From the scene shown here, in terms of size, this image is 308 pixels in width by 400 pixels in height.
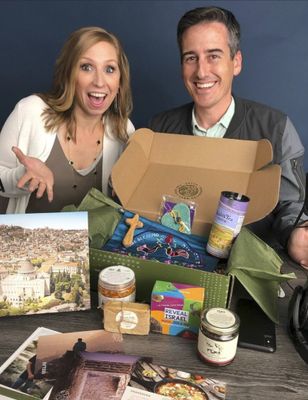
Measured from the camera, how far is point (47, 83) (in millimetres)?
2037

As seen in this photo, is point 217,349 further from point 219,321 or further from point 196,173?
point 196,173

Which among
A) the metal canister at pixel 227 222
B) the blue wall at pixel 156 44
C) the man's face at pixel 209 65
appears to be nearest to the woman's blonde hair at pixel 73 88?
the man's face at pixel 209 65

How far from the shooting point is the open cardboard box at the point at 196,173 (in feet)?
3.45

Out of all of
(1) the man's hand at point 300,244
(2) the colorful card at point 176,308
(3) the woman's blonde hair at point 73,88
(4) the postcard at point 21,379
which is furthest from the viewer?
(3) the woman's blonde hair at point 73,88

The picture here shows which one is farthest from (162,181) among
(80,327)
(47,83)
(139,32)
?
(47,83)

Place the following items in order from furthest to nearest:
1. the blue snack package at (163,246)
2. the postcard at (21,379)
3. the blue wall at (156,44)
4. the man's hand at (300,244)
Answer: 1. the blue wall at (156,44)
2. the man's hand at (300,244)
3. the blue snack package at (163,246)
4. the postcard at (21,379)

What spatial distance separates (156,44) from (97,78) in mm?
623

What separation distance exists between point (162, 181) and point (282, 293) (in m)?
0.47

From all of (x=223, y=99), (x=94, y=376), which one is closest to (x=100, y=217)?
(x=94, y=376)

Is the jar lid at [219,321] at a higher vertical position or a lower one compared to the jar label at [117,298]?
higher

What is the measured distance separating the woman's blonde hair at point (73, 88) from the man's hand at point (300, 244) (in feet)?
2.54

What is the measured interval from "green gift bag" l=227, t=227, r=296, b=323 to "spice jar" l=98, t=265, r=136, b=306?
0.67 ft

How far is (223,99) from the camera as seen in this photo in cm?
150

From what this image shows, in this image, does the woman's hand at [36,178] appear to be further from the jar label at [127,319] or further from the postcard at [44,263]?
the jar label at [127,319]
